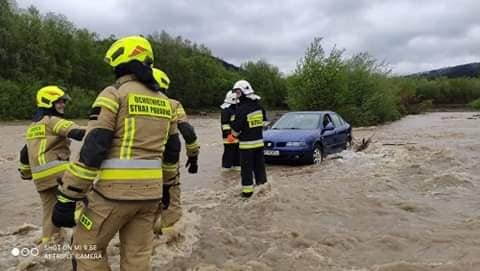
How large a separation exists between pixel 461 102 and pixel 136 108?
299 feet

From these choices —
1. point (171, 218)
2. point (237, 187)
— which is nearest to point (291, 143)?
point (237, 187)

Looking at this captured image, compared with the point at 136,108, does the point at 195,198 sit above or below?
below

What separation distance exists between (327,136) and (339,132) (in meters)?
1.12

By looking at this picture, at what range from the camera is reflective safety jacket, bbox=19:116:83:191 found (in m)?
5.01

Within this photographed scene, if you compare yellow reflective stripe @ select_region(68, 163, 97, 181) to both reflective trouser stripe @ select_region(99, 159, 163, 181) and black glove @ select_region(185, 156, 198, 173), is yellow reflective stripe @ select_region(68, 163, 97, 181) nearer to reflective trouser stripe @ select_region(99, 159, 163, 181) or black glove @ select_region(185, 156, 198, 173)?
reflective trouser stripe @ select_region(99, 159, 163, 181)

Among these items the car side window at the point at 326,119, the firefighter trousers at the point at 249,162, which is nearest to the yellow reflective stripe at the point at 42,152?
the firefighter trousers at the point at 249,162

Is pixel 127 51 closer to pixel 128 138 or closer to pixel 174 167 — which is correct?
pixel 128 138

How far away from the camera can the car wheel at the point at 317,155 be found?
1245 cm

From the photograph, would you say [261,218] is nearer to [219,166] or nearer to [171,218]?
[171,218]

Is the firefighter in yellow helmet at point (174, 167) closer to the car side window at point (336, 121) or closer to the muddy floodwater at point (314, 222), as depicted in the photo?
the muddy floodwater at point (314, 222)

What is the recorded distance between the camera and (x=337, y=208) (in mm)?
7691

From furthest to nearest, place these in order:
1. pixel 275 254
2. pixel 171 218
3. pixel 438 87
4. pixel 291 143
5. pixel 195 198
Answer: pixel 438 87
pixel 291 143
pixel 195 198
pixel 171 218
pixel 275 254

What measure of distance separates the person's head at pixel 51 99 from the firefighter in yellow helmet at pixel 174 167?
3.44ft

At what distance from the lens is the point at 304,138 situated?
1234 centimetres
